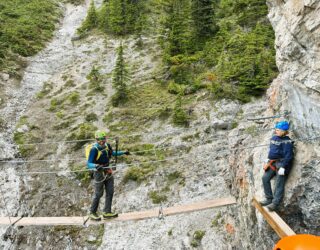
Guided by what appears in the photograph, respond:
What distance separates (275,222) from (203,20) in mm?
16180

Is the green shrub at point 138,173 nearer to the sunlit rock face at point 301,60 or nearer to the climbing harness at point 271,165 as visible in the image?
the sunlit rock face at point 301,60

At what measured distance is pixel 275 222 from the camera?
741 centimetres

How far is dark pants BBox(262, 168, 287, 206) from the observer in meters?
7.68

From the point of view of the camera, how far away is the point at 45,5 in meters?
32.1

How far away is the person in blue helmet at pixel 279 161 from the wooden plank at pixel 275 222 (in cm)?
15

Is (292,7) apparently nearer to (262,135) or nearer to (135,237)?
(262,135)

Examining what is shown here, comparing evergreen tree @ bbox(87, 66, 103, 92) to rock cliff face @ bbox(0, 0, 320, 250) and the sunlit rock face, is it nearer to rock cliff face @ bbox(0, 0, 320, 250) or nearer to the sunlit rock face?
rock cliff face @ bbox(0, 0, 320, 250)

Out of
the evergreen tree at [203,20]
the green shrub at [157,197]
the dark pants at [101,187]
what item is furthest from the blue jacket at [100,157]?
the evergreen tree at [203,20]

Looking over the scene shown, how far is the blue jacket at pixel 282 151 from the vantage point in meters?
7.57

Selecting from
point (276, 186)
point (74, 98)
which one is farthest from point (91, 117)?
point (276, 186)

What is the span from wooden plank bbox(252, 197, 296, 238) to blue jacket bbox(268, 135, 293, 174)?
3.23ft

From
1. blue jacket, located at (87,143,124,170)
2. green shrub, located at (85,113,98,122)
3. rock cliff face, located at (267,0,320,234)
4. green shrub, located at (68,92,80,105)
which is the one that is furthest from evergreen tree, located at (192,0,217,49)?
blue jacket, located at (87,143,124,170)

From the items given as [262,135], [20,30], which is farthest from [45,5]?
[262,135]

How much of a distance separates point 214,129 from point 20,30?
60.3 feet
